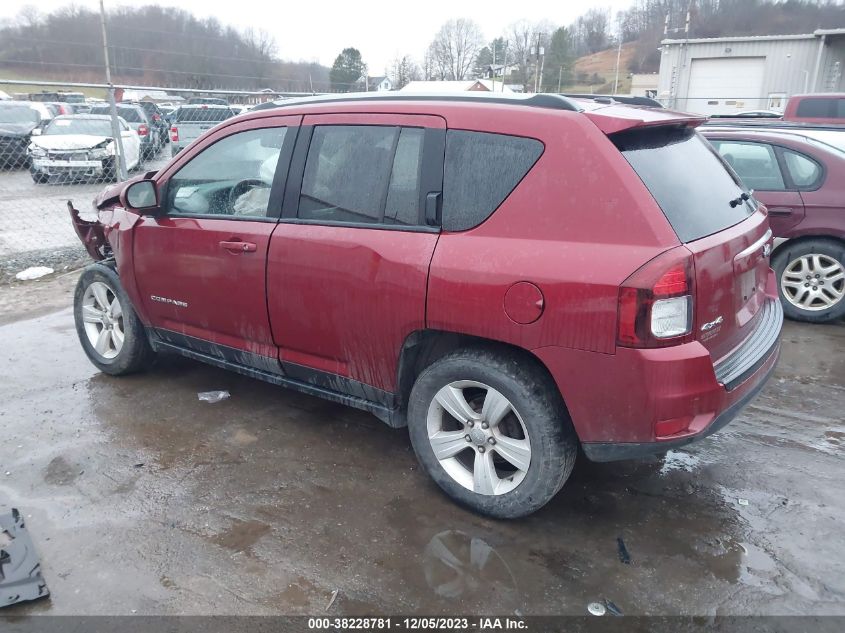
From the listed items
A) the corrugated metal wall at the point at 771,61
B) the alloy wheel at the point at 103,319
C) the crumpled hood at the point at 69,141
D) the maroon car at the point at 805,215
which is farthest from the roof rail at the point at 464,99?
the corrugated metal wall at the point at 771,61

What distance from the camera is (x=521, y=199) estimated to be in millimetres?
2855

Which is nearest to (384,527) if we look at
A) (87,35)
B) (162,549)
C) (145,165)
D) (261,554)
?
(261,554)

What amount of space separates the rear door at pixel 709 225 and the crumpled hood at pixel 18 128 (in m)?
18.6

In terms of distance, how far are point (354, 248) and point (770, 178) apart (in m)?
4.52

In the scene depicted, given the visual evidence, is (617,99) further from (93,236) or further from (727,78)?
(727,78)

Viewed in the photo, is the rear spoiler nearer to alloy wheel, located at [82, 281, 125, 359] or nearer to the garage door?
alloy wheel, located at [82, 281, 125, 359]

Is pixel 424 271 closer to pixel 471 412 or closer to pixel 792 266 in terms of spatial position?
pixel 471 412

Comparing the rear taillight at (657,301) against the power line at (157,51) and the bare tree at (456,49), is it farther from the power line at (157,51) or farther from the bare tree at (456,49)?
the bare tree at (456,49)

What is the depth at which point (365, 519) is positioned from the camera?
3.14 metres

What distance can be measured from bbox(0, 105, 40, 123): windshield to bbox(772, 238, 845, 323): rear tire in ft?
63.8

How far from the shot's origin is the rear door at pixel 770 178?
5.84 m

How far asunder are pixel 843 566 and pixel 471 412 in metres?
1.69

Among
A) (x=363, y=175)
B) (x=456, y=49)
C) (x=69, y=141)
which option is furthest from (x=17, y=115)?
(x=456, y=49)

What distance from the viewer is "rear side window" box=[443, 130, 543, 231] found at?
2898 mm
